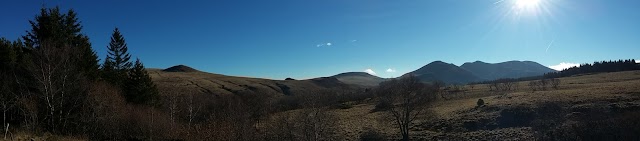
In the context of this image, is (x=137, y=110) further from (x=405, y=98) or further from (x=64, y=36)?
(x=405, y=98)

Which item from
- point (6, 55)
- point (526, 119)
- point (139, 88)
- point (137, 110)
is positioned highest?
point (6, 55)

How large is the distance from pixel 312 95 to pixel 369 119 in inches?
929

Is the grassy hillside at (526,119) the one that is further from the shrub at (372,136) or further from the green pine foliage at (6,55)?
the green pine foliage at (6,55)

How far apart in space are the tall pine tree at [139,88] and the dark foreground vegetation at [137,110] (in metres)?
0.12

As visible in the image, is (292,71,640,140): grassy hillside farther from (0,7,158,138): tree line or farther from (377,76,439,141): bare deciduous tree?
(0,7,158,138): tree line

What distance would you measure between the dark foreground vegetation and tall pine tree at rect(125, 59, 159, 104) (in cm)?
12

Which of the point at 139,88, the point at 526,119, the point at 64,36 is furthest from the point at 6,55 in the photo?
the point at 526,119

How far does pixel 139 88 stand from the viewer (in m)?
50.4

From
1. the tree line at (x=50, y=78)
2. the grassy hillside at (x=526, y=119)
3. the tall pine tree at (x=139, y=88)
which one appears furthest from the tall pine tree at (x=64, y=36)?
the grassy hillside at (x=526, y=119)

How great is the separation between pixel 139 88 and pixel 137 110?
10.1 metres

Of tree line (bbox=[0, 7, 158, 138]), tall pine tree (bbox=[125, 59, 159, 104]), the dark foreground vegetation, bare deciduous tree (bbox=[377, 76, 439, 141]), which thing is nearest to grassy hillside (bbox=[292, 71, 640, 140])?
the dark foreground vegetation

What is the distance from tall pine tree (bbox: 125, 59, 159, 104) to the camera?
164ft

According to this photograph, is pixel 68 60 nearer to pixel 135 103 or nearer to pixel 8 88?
pixel 8 88

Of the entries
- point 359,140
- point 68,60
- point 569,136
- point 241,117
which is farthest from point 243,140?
point 569,136
